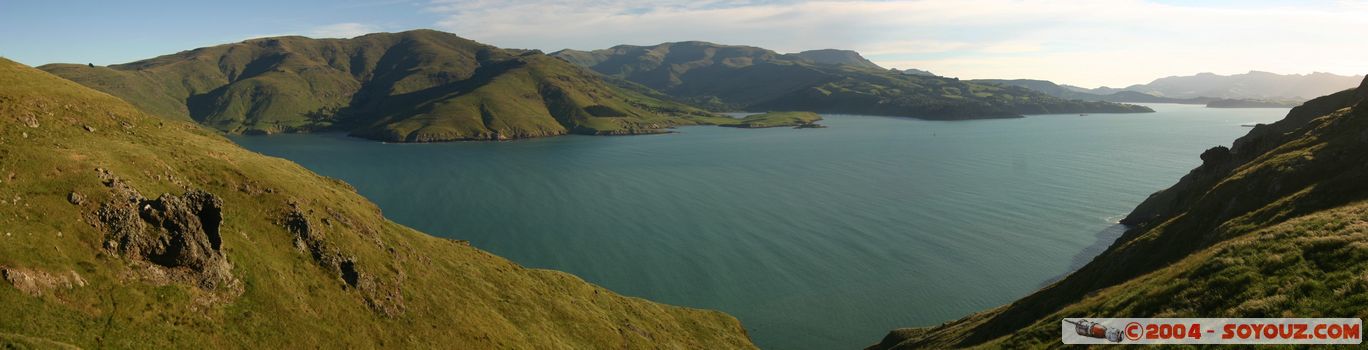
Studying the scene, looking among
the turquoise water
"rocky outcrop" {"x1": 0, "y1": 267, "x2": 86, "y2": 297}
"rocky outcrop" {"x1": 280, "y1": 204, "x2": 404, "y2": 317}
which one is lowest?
the turquoise water

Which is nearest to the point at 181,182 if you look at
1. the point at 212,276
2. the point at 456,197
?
the point at 212,276

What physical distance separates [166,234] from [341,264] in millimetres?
13870

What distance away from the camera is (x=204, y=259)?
143 feet

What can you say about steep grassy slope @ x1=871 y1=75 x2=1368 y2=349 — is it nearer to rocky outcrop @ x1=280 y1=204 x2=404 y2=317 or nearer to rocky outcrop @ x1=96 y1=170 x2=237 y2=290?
rocky outcrop @ x1=280 y1=204 x2=404 y2=317

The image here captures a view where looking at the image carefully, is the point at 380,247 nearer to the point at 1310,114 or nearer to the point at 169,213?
the point at 169,213

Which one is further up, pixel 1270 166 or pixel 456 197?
pixel 1270 166

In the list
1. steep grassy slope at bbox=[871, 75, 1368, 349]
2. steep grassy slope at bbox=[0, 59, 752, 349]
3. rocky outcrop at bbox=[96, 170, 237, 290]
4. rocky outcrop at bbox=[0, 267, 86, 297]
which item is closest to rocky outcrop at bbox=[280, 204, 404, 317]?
steep grassy slope at bbox=[0, 59, 752, 349]

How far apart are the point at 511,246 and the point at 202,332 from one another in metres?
98.6

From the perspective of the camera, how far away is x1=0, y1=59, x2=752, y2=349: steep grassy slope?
3659 centimetres

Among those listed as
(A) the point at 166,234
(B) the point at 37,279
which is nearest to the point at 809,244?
(A) the point at 166,234

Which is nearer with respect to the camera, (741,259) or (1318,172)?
(1318,172)

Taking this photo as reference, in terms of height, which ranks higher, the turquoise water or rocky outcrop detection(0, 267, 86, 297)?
rocky outcrop detection(0, 267, 86, 297)

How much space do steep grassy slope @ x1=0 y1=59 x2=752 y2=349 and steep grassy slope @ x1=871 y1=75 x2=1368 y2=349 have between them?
4267 cm

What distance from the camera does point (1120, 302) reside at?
4522 centimetres
